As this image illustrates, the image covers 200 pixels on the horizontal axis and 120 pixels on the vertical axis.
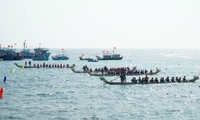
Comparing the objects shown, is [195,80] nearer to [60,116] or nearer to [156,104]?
[156,104]

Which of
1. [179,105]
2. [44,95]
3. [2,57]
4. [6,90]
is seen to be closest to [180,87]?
[179,105]

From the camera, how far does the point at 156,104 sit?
42375 millimetres

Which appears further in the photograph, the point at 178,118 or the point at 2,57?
the point at 2,57

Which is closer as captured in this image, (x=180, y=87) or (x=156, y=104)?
(x=156, y=104)

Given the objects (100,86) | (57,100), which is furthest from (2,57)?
(57,100)

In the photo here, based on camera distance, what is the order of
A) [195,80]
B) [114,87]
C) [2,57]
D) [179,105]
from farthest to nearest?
[2,57], [195,80], [114,87], [179,105]

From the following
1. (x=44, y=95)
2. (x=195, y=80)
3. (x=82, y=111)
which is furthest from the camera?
(x=195, y=80)

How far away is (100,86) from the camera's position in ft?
194

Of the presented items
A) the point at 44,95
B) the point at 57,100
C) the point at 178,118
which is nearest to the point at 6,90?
the point at 44,95

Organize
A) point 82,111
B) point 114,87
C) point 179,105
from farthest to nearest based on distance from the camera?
1. point 114,87
2. point 179,105
3. point 82,111

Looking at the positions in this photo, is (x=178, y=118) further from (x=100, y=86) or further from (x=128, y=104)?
(x=100, y=86)

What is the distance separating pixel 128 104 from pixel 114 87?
1546 cm

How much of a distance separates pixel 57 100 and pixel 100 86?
1539cm

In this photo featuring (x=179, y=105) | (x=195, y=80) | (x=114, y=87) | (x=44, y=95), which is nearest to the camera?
(x=179, y=105)
